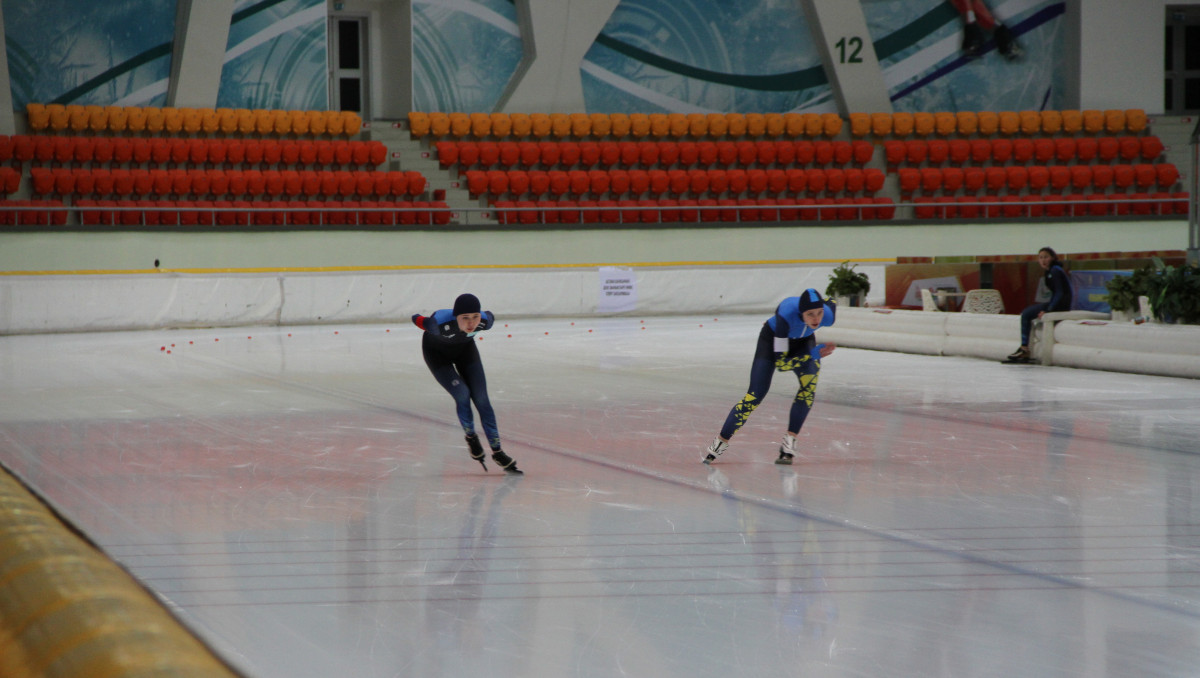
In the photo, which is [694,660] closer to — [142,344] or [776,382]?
[776,382]

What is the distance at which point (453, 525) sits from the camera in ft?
18.0

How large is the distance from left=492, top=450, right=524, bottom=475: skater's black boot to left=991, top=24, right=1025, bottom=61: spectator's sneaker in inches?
905

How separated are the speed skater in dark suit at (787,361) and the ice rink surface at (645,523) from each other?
23cm

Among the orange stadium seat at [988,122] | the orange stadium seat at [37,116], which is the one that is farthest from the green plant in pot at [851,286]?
the orange stadium seat at [37,116]

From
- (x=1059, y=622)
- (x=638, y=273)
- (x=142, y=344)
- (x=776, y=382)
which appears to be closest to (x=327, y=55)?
(x=638, y=273)

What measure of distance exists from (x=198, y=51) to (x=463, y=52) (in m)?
5.16

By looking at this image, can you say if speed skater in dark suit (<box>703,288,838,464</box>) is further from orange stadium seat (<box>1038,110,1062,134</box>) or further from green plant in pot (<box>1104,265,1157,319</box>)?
orange stadium seat (<box>1038,110,1062,134</box>)

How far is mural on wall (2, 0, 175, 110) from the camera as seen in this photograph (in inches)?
859

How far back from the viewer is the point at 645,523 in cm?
553

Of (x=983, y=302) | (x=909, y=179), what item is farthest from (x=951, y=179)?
(x=983, y=302)

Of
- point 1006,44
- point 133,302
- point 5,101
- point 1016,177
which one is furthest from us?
point 1006,44

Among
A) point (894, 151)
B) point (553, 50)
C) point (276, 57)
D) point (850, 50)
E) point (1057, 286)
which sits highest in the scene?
point (850, 50)

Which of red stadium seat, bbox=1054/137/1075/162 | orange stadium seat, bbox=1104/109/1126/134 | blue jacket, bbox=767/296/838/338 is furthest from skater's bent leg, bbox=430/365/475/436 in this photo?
orange stadium seat, bbox=1104/109/1126/134

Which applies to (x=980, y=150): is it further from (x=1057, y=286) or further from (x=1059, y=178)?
(x=1057, y=286)
